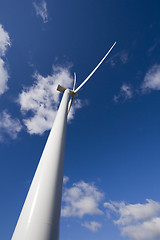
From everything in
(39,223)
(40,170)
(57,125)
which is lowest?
(39,223)

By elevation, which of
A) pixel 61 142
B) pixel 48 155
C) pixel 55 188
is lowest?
pixel 55 188

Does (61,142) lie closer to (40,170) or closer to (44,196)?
(40,170)

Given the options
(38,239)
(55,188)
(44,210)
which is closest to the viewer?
(38,239)

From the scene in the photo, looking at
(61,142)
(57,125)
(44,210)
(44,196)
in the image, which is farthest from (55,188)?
(57,125)

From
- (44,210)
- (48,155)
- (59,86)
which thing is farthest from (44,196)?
(59,86)

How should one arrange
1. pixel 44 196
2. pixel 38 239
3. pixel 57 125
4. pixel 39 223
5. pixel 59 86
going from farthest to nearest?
A: pixel 59 86, pixel 57 125, pixel 44 196, pixel 39 223, pixel 38 239

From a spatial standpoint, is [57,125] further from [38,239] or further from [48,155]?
[38,239]

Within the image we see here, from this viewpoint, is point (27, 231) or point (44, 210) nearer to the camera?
point (27, 231)

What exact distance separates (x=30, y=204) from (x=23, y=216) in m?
0.40

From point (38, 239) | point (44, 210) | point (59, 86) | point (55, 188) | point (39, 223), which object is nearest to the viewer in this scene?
point (38, 239)

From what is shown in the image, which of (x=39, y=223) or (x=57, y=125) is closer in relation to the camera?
(x=39, y=223)

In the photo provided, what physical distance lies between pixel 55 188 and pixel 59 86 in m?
13.4

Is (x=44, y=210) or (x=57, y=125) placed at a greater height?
(x=57, y=125)

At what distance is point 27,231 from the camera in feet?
14.1
